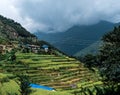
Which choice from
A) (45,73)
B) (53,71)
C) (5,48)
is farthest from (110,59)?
(5,48)

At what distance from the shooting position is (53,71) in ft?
278

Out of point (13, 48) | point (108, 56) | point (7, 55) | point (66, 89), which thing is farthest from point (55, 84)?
point (108, 56)

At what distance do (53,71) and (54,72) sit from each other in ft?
2.48

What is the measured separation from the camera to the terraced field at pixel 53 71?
252 ft

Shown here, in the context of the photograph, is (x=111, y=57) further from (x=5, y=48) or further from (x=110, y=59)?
(x=5, y=48)

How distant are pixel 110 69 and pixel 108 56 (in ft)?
14.0

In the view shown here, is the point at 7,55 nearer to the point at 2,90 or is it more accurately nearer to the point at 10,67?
the point at 10,67

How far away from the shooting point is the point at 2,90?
203 feet

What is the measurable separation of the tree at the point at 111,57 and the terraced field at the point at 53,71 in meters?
38.6

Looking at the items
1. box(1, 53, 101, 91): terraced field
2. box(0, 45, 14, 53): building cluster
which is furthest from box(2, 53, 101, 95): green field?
box(0, 45, 14, 53): building cluster

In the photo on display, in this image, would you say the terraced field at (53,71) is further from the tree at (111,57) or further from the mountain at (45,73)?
the tree at (111,57)

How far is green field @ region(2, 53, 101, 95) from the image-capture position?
250ft

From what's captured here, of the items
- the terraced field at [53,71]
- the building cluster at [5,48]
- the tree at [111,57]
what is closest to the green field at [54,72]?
the terraced field at [53,71]

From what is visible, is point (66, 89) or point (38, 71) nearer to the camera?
point (66, 89)
